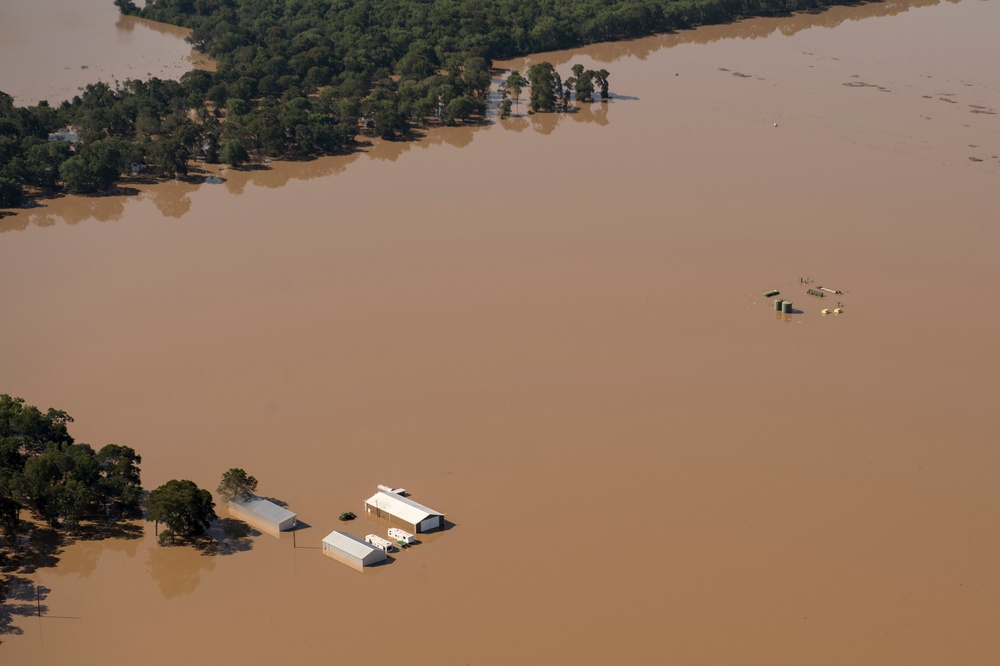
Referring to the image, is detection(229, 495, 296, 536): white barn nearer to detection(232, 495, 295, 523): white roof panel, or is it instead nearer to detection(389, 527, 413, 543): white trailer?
detection(232, 495, 295, 523): white roof panel

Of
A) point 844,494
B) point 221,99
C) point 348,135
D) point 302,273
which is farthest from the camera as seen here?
point 221,99

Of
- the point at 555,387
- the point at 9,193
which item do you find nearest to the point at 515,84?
the point at 9,193

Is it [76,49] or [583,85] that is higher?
[76,49]

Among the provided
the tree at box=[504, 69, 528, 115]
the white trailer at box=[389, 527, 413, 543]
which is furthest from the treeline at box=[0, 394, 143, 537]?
the tree at box=[504, 69, 528, 115]

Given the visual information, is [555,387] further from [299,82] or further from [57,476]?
[299,82]

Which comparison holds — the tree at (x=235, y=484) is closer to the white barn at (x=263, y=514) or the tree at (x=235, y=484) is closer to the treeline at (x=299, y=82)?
the white barn at (x=263, y=514)

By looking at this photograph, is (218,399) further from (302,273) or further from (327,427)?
(302,273)

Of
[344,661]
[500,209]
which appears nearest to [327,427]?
[344,661]
